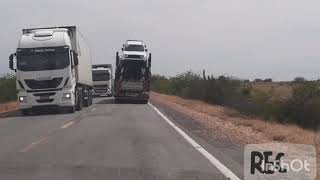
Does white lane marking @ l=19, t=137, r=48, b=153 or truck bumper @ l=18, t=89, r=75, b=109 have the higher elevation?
truck bumper @ l=18, t=89, r=75, b=109

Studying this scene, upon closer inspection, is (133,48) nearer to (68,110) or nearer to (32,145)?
(68,110)

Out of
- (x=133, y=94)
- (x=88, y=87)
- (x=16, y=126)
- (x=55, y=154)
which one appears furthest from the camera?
(x=133, y=94)

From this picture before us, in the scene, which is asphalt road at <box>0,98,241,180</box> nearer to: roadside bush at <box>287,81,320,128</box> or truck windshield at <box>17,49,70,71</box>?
truck windshield at <box>17,49,70,71</box>

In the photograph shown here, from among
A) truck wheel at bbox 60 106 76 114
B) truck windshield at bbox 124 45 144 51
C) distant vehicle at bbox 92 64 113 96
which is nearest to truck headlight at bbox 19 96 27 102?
truck wheel at bbox 60 106 76 114

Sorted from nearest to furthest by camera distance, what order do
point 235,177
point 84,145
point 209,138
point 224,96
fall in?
point 235,177, point 84,145, point 209,138, point 224,96

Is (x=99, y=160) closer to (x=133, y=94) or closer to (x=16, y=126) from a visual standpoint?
Answer: (x=16, y=126)

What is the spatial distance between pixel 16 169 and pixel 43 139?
6496 mm

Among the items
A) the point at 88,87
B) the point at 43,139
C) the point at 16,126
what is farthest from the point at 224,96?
the point at 43,139

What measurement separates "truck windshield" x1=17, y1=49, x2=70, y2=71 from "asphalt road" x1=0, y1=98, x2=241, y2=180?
27.1 ft

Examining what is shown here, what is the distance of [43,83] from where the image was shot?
33.1m

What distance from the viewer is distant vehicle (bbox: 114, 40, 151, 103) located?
48.2m

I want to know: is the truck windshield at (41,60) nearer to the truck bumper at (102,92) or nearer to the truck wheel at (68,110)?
the truck wheel at (68,110)

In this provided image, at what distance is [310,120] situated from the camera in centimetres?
4138

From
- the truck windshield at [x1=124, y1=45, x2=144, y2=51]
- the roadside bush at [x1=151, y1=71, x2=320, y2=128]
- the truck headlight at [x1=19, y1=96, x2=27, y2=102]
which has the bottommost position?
the roadside bush at [x1=151, y1=71, x2=320, y2=128]
